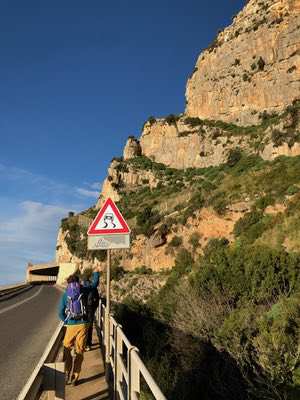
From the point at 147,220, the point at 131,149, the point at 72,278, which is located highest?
the point at 131,149

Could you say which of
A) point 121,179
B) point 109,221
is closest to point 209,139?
point 121,179

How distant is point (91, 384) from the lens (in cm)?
737

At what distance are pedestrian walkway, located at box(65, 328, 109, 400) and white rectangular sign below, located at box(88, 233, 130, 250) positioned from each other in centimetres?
219

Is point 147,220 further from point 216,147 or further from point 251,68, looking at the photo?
point 251,68

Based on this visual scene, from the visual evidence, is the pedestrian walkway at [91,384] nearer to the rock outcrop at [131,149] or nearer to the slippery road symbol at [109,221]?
the slippery road symbol at [109,221]

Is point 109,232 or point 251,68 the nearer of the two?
point 109,232

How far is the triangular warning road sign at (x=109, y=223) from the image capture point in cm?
823

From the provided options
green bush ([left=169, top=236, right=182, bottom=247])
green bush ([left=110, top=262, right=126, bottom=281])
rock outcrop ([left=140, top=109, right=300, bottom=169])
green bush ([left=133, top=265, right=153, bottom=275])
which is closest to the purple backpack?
green bush ([left=169, top=236, right=182, bottom=247])

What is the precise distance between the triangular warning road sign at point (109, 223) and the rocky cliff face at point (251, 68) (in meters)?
54.4

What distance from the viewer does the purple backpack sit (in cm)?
725

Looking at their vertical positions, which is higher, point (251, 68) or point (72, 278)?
point (251, 68)

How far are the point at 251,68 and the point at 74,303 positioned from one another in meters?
65.2

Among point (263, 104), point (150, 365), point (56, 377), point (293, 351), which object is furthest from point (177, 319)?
point (263, 104)

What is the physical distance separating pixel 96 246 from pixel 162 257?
108 feet
